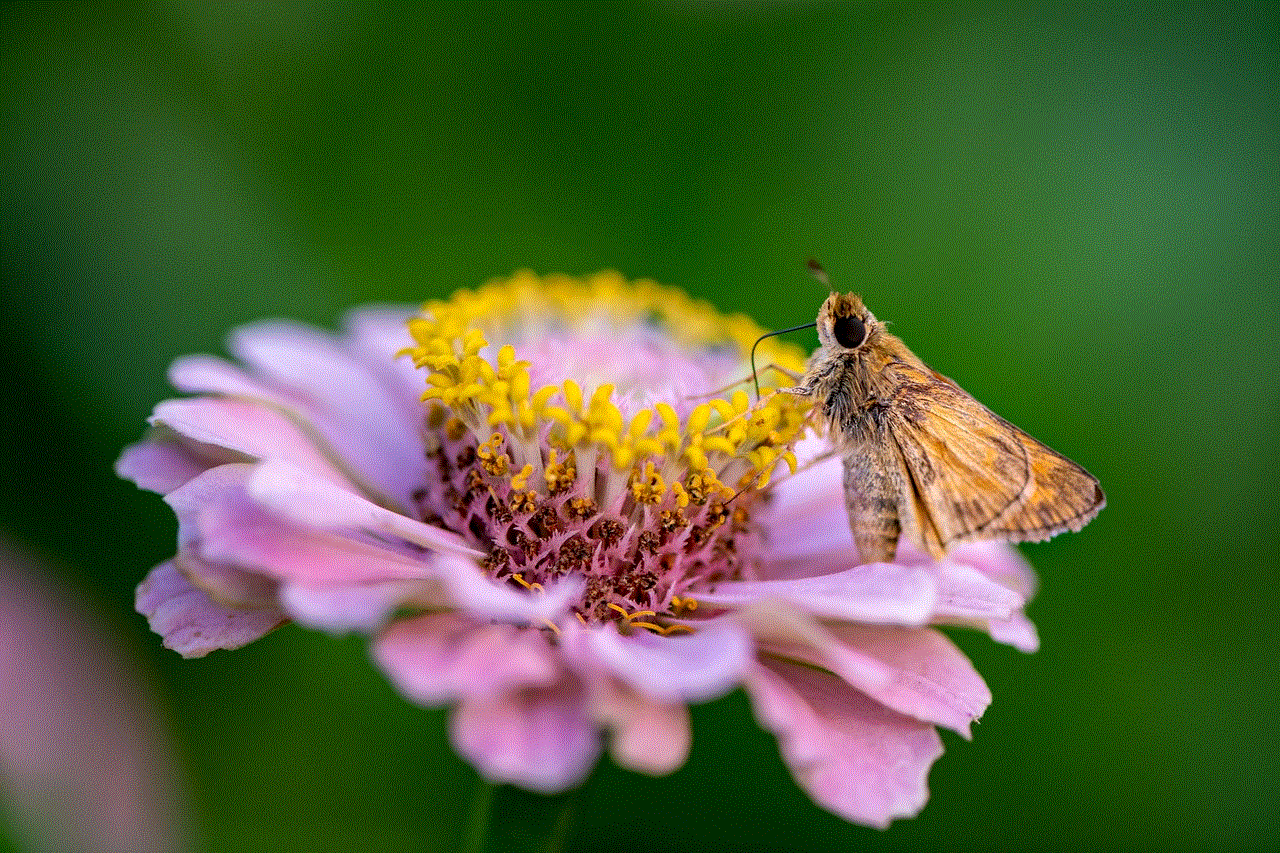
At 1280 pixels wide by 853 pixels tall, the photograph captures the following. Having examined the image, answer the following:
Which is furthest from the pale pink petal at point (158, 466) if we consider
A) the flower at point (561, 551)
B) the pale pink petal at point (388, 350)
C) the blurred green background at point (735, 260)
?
the blurred green background at point (735, 260)

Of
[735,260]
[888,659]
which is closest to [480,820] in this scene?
[888,659]

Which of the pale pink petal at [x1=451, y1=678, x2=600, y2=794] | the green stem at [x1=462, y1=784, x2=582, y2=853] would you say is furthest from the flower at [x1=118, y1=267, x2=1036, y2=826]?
the green stem at [x1=462, y1=784, x2=582, y2=853]

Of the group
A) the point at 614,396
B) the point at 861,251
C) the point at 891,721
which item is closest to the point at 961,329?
the point at 861,251

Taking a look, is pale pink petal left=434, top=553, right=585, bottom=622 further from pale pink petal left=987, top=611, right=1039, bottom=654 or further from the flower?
pale pink petal left=987, top=611, right=1039, bottom=654

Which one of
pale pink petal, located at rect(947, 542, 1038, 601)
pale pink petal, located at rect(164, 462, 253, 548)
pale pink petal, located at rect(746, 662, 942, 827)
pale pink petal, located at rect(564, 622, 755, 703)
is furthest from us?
pale pink petal, located at rect(947, 542, 1038, 601)

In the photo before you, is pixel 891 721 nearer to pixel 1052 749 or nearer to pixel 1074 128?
pixel 1052 749
